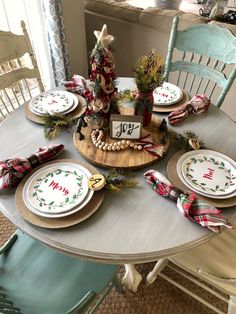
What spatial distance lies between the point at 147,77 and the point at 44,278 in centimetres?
77

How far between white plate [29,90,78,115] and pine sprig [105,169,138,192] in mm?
406

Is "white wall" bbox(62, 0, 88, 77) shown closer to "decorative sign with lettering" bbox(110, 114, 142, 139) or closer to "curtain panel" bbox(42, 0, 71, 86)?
"curtain panel" bbox(42, 0, 71, 86)

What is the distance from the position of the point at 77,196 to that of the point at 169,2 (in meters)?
3.21

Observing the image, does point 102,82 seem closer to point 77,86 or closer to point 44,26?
point 77,86

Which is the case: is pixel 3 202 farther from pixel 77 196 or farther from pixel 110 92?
pixel 110 92

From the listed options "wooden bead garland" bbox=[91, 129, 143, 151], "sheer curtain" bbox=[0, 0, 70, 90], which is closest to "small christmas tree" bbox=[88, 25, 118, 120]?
"wooden bead garland" bbox=[91, 129, 143, 151]

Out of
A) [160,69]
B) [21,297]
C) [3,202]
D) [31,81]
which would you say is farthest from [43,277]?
[31,81]

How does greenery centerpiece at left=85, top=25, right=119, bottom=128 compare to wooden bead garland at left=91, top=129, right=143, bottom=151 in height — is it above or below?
above

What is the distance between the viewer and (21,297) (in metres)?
0.89

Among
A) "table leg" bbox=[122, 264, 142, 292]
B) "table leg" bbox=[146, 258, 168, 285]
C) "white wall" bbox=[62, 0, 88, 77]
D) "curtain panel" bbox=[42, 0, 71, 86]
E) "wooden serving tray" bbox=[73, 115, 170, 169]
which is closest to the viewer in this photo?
"wooden serving tray" bbox=[73, 115, 170, 169]

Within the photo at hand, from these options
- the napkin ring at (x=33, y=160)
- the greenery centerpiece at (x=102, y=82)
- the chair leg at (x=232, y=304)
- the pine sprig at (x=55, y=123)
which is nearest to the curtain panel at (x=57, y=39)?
the pine sprig at (x=55, y=123)

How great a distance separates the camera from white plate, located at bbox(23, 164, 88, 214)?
761 millimetres

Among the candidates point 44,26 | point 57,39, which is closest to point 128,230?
point 57,39

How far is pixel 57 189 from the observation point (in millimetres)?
807
